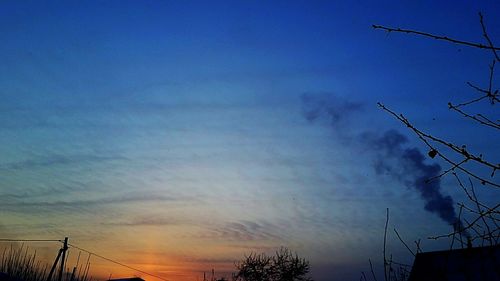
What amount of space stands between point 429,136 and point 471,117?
0.21 metres

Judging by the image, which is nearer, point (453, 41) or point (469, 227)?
point (453, 41)

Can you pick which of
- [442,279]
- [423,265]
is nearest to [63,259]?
[423,265]

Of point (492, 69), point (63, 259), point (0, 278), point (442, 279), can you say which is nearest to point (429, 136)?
point (492, 69)

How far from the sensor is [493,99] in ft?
6.51

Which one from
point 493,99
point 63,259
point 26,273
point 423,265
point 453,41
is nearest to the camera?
point 453,41

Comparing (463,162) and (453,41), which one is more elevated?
(453,41)

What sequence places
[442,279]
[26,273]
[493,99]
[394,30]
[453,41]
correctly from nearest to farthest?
[453,41], [493,99], [394,30], [442,279], [26,273]

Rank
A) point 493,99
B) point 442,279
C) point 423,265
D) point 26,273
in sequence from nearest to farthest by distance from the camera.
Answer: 1. point 493,99
2. point 442,279
3. point 423,265
4. point 26,273

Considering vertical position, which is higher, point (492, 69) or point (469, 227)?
point (492, 69)

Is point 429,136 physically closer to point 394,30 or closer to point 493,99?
point 493,99

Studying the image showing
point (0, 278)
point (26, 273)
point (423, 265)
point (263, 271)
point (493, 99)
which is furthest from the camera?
point (26, 273)

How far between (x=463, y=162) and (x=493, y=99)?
32cm

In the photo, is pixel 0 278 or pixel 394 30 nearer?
pixel 394 30

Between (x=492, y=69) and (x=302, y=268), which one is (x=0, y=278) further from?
(x=492, y=69)
